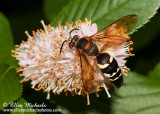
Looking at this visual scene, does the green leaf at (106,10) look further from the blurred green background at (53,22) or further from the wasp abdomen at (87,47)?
the wasp abdomen at (87,47)

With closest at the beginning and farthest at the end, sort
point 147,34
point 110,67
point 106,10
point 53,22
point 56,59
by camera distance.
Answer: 1. point 110,67
2. point 56,59
3. point 106,10
4. point 53,22
5. point 147,34

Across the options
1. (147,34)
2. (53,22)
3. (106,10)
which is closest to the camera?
(106,10)

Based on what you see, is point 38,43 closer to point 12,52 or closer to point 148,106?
point 12,52

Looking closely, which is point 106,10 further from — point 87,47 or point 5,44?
point 5,44

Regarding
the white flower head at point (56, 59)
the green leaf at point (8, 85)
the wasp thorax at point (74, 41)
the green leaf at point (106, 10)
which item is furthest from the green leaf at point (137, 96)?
the green leaf at point (8, 85)

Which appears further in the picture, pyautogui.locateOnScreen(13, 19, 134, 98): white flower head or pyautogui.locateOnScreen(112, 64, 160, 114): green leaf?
pyautogui.locateOnScreen(112, 64, 160, 114): green leaf

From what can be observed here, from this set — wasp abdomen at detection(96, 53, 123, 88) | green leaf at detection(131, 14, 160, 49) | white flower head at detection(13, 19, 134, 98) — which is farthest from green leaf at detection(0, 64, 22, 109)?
green leaf at detection(131, 14, 160, 49)

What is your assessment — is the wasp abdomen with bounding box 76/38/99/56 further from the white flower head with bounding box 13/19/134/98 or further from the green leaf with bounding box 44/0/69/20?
the green leaf with bounding box 44/0/69/20

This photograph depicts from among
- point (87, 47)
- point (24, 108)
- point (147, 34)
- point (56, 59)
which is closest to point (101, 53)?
point (87, 47)
